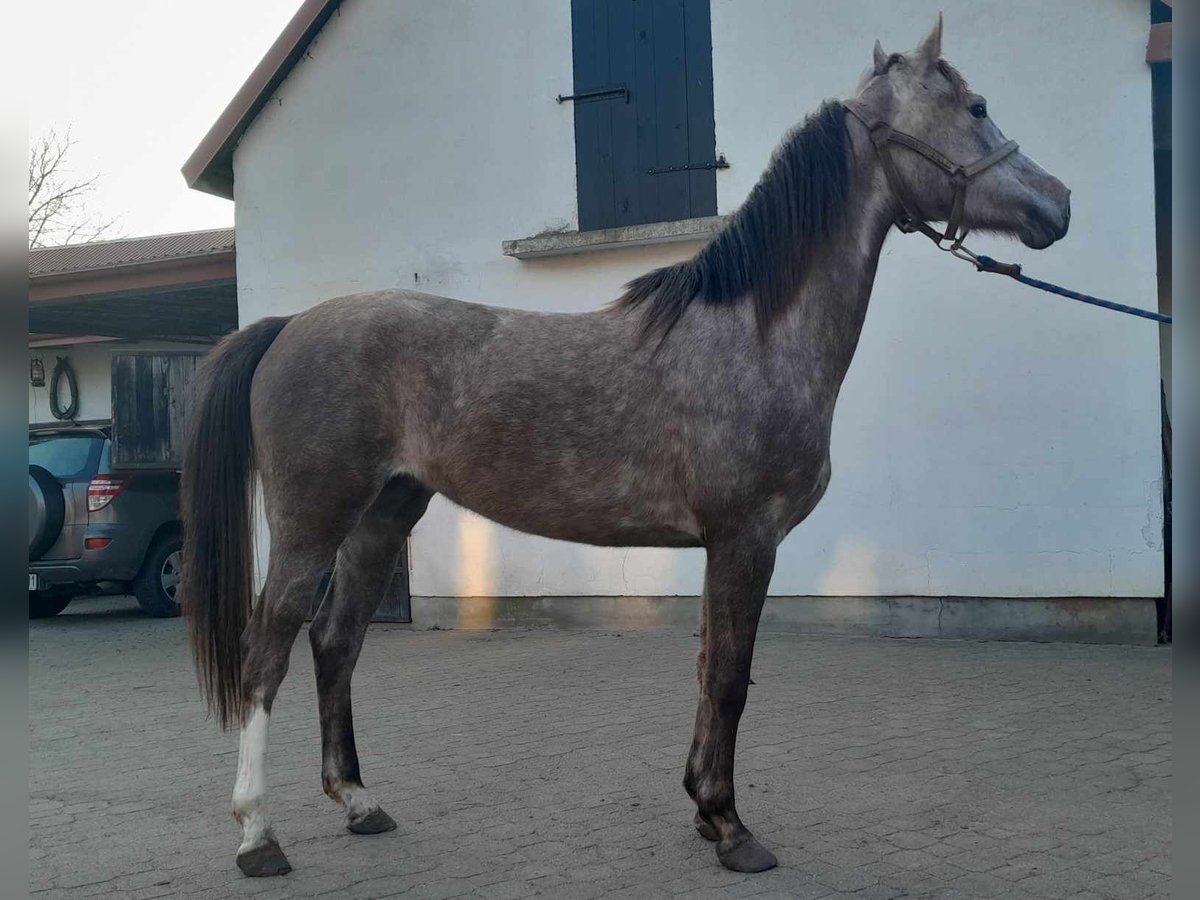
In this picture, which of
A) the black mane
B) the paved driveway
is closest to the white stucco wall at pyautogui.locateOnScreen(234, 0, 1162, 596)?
the paved driveway

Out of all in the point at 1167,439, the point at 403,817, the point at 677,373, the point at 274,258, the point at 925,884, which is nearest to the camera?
the point at 925,884

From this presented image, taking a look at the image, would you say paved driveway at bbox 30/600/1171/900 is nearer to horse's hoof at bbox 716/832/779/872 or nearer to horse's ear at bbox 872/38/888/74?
horse's hoof at bbox 716/832/779/872

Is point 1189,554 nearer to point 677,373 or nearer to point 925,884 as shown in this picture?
point 925,884

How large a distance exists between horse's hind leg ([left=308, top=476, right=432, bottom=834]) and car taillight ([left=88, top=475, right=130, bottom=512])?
7.14 metres

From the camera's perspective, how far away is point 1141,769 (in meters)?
4.31

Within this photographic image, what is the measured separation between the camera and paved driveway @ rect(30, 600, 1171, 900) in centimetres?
326

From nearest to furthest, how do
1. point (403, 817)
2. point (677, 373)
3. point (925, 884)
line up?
point (925, 884), point (677, 373), point (403, 817)

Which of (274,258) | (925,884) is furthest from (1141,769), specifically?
(274,258)

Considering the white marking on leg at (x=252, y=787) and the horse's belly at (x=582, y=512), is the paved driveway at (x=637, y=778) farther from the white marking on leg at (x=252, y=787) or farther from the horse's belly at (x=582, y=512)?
the horse's belly at (x=582, y=512)

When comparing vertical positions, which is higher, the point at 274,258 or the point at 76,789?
the point at 274,258

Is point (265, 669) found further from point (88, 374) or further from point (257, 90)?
point (88, 374)

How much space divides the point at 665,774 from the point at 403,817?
111 centimetres

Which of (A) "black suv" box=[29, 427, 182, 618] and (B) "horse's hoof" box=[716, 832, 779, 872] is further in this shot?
(A) "black suv" box=[29, 427, 182, 618]

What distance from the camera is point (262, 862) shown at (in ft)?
10.8
